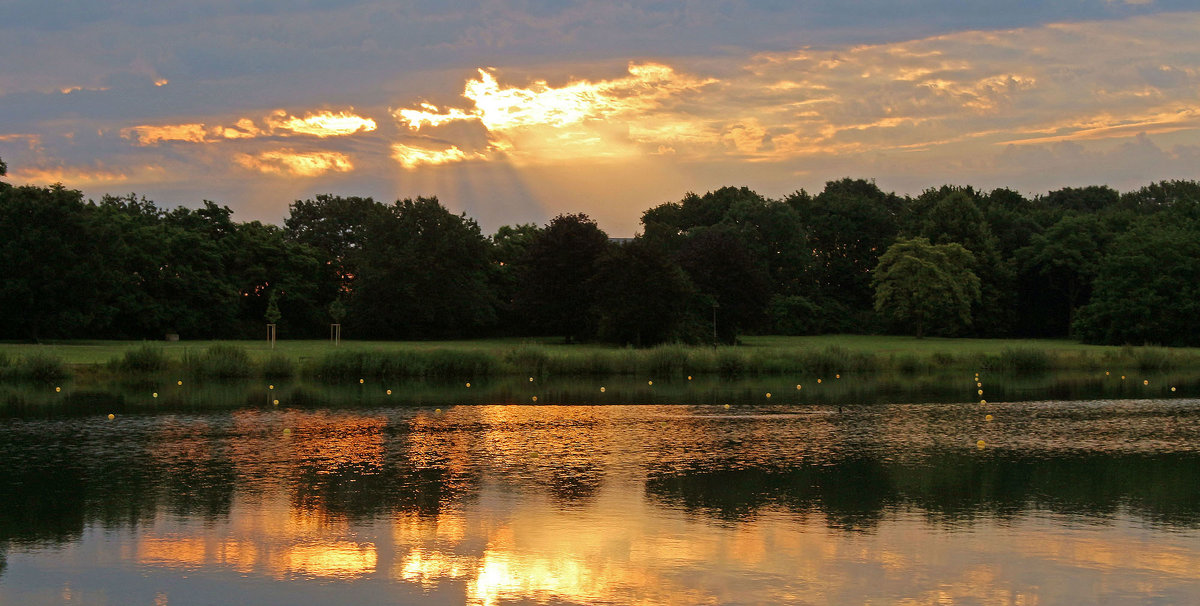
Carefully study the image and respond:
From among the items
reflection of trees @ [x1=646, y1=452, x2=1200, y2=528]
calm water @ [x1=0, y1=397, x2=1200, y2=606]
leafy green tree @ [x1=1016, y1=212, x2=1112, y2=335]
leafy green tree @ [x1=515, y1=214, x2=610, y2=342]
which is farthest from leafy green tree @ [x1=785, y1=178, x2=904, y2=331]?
reflection of trees @ [x1=646, y1=452, x2=1200, y2=528]

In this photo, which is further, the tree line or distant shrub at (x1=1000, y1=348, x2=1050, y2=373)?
the tree line

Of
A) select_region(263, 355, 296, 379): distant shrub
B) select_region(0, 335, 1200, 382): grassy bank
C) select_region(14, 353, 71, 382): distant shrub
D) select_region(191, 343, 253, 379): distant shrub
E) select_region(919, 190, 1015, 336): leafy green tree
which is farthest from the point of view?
select_region(919, 190, 1015, 336): leafy green tree

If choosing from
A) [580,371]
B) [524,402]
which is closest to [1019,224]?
[580,371]

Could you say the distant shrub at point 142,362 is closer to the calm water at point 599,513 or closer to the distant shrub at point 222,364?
the distant shrub at point 222,364

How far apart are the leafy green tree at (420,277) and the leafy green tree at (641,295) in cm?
1427

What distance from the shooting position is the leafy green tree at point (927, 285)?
79.7 metres

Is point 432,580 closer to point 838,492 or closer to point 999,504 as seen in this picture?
point 838,492

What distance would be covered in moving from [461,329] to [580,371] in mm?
32007

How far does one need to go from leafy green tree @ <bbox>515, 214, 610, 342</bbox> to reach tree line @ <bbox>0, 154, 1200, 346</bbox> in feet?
0.49

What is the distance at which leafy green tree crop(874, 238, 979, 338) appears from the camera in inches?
3137

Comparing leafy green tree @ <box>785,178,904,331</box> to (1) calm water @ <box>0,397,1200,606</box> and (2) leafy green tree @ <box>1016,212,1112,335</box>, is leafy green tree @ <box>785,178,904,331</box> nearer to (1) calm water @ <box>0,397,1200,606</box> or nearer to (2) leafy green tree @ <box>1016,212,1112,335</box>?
(2) leafy green tree @ <box>1016,212,1112,335</box>

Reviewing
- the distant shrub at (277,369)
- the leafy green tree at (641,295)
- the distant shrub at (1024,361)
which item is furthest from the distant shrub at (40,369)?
the distant shrub at (1024,361)

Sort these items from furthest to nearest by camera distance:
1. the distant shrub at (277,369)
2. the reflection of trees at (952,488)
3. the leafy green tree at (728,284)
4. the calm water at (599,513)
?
the leafy green tree at (728,284), the distant shrub at (277,369), the reflection of trees at (952,488), the calm water at (599,513)

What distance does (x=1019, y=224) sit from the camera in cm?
9194
